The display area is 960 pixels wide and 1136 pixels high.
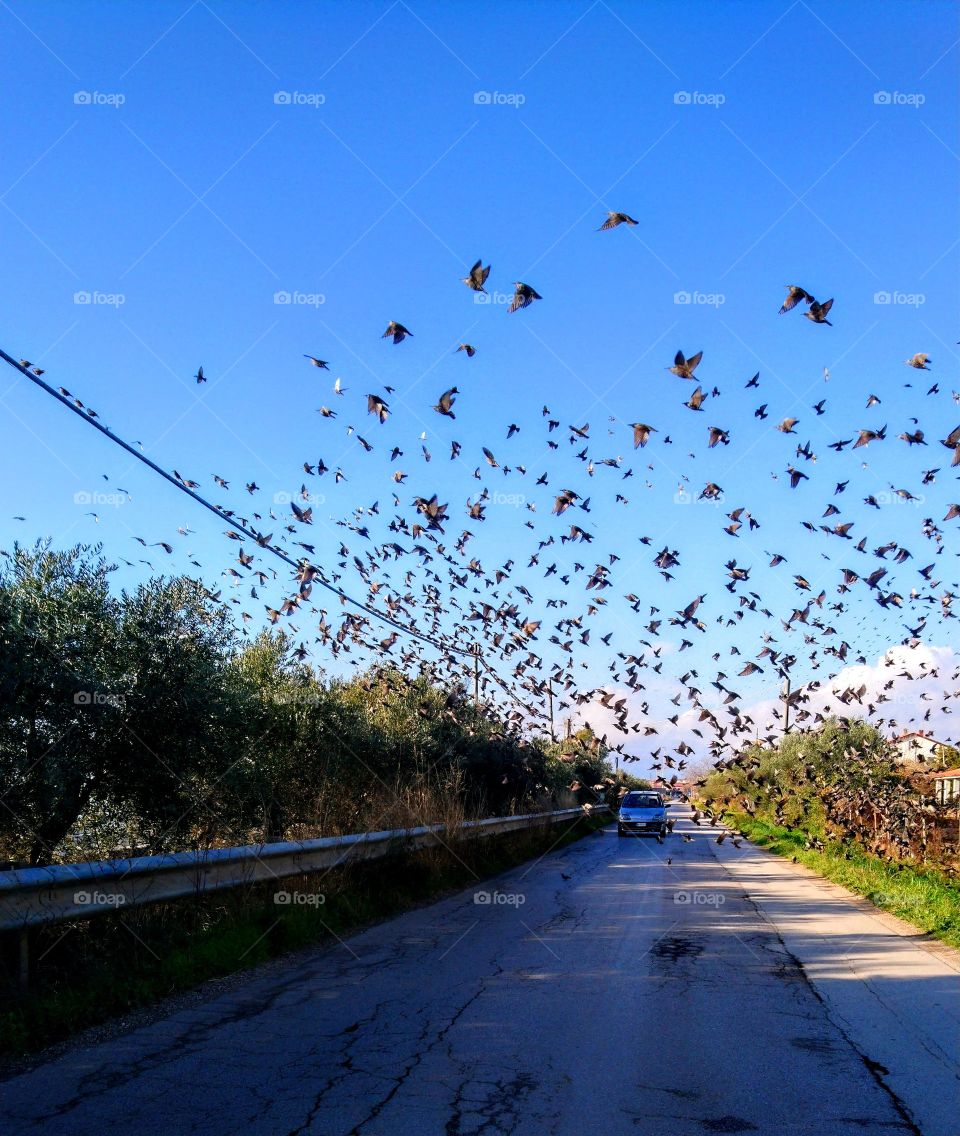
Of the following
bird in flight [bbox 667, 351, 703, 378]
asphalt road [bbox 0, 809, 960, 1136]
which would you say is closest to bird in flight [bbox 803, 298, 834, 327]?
bird in flight [bbox 667, 351, 703, 378]

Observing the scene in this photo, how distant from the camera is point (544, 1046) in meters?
5.96

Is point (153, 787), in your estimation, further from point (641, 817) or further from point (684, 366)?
point (641, 817)

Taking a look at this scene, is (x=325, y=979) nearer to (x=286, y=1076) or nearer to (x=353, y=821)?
(x=286, y=1076)

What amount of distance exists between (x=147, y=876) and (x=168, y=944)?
782 millimetres

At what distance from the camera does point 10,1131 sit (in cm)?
439

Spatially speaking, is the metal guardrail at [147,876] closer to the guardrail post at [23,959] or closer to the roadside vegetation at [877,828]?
the guardrail post at [23,959]

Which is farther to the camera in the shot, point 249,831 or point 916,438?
point 249,831

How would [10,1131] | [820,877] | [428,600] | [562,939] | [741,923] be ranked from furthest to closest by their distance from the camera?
[820,877] < [428,600] < [741,923] < [562,939] < [10,1131]

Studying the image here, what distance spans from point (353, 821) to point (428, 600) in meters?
3.62

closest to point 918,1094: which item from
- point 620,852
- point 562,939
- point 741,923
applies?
point 562,939

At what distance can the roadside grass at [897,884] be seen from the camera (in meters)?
11.7

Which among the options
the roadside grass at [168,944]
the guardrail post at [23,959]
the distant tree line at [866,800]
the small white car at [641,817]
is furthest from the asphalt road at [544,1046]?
the small white car at [641,817]

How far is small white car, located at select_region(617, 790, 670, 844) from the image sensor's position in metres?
34.7

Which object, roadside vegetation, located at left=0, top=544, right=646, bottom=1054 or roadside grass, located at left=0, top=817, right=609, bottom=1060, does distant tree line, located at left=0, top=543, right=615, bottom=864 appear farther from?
roadside grass, located at left=0, top=817, right=609, bottom=1060
